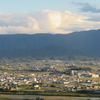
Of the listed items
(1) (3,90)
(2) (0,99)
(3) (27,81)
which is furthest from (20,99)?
(3) (27,81)

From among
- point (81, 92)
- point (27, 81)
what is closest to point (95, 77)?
point (27, 81)

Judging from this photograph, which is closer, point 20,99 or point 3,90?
point 20,99

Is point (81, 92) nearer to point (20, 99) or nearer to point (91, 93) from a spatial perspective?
point (91, 93)

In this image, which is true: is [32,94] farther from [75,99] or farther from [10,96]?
[75,99]

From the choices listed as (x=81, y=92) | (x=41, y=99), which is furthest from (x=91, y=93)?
(x=41, y=99)

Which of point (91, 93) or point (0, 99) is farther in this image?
point (91, 93)

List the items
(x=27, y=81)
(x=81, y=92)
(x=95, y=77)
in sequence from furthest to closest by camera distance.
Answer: (x=95, y=77), (x=27, y=81), (x=81, y=92)

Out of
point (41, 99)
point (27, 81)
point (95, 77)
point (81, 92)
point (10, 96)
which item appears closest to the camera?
point (41, 99)

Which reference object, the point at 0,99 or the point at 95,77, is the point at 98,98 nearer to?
the point at 0,99
